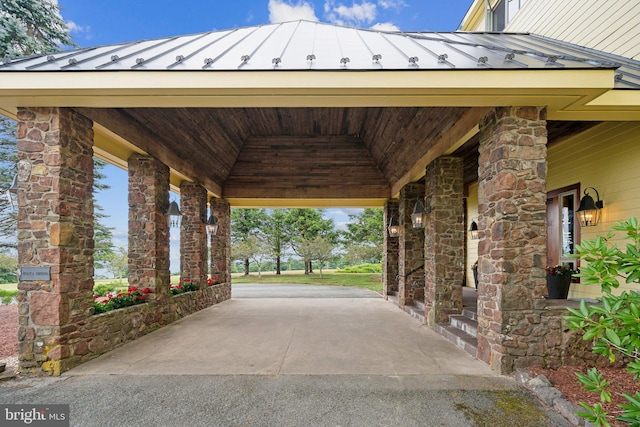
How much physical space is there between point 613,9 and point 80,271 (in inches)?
366

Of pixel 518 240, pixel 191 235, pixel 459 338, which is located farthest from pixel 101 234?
pixel 518 240

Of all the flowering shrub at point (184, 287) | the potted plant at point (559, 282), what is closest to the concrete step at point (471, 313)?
the potted plant at point (559, 282)

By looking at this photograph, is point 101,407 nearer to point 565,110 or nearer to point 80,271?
point 80,271

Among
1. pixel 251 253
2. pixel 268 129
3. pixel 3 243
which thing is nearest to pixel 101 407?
pixel 268 129

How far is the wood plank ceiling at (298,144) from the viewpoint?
546cm

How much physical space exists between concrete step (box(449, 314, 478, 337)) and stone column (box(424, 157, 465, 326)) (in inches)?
6.7

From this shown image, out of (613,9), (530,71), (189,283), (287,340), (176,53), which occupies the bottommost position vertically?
(287,340)

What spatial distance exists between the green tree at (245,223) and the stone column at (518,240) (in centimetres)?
1894

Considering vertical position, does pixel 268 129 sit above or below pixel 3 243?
above

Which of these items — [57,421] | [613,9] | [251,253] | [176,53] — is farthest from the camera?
[251,253]

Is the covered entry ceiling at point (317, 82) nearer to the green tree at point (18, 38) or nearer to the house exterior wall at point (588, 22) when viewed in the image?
the house exterior wall at point (588, 22)

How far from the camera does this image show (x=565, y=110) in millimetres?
3979

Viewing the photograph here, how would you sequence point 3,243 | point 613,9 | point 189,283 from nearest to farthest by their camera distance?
point 613,9 → point 189,283 → point 3,243

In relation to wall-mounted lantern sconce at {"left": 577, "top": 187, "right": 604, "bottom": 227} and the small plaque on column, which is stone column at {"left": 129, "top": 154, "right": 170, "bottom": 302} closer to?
the small plaque on column
